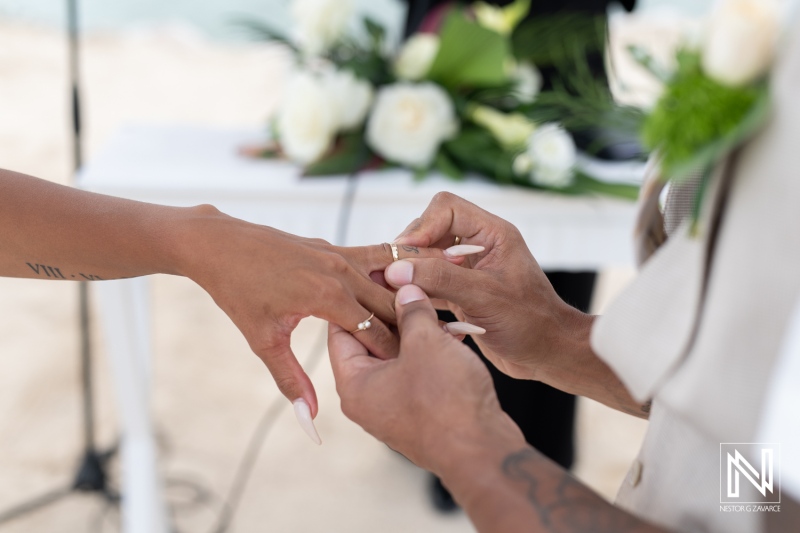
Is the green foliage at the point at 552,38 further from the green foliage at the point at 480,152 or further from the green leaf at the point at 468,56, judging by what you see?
the green foliage at the point at 480,152

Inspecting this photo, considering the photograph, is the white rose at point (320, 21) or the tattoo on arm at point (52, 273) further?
the white rose at point (320, 21)

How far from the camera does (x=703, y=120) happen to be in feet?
1.60

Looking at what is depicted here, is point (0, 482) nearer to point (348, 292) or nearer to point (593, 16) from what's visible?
point (348, 292)

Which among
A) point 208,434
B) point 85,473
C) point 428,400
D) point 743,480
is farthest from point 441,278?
point 208,434

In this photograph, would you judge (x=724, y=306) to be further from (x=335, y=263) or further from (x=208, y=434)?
(x=208, y=434)

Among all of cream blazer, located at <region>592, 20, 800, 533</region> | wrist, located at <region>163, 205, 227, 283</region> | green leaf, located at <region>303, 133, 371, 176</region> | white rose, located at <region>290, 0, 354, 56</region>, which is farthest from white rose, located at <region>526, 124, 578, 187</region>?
cream blazer, located at <region>592, 20, 800, 533</region>

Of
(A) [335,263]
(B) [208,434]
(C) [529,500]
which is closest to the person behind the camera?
(C) [529,500]

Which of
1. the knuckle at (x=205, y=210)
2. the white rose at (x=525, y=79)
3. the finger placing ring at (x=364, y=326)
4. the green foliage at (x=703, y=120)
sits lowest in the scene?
the finger placing ring at (x=364, y=326)

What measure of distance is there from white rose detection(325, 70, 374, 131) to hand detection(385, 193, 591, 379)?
58cm

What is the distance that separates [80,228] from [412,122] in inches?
30.6

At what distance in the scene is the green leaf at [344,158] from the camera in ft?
5.07

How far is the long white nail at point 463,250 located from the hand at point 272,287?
0.15 metres

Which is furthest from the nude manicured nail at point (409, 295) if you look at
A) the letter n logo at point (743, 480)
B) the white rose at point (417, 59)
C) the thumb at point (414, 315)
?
the white rose at point (417, 59)

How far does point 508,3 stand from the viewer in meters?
1.88
